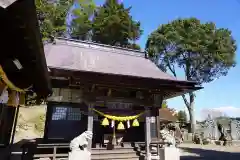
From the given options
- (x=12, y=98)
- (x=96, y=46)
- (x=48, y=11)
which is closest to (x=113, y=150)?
(x=12, y=98)

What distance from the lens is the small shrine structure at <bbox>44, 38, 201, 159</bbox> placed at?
28.5ft

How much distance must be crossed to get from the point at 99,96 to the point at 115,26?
24.4 metres

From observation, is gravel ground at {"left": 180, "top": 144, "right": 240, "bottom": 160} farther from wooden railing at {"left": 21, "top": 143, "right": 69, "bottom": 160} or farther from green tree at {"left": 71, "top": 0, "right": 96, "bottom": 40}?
green tree at {"left": 71, "top": 0, "right": 96, "bottom": 40}

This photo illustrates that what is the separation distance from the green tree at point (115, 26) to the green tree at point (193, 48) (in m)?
3.35

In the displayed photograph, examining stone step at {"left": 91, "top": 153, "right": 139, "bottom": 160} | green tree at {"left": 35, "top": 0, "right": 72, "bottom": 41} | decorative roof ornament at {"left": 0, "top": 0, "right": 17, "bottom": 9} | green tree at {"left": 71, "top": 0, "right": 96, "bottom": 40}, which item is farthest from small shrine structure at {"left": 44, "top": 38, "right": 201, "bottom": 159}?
green tree at {"left": 71, "top": 0, "right": 96, "bottom": 40}

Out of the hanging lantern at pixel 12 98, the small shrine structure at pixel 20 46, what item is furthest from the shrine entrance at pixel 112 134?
the hanging lantern at pixel 12 98

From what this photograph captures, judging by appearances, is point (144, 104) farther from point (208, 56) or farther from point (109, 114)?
point (208, 56)

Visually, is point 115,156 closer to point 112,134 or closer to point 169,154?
point 112,134

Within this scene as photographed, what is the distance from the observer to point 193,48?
28.5m

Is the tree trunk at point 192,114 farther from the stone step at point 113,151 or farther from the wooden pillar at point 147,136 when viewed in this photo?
the wooden pillar at point 147,136

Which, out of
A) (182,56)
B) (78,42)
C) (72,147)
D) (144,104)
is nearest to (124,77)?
(144,104)

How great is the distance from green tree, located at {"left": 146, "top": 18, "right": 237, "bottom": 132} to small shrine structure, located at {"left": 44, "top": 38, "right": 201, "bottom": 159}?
2024 cm

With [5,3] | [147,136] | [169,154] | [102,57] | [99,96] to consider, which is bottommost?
[169,154]

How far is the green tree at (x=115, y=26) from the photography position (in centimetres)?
3145
